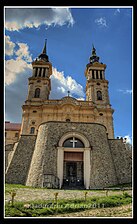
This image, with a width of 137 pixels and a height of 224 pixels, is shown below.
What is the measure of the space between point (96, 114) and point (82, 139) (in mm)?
16284

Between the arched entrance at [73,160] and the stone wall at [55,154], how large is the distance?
509 mm

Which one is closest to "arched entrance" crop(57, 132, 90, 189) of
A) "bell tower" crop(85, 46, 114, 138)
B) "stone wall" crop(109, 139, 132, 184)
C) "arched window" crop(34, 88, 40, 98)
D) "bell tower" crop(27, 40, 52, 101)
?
"stone wall" crop(109, 139, 132, 184)

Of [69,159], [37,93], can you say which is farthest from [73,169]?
[37,93]

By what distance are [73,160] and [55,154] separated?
1862 millimetres

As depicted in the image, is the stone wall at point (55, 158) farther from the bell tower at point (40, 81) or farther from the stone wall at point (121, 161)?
the bell tower at point (40, 81)

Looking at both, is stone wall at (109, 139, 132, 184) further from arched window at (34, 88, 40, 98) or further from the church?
arched window at (34, 88, 40, 98)

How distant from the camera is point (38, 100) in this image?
35.9 meters

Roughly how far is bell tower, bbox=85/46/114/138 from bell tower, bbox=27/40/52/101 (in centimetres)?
905

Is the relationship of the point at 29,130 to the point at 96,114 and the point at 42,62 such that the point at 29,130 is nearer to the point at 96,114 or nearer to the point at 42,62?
the point at 96,114

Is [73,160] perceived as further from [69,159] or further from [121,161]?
[121,161]

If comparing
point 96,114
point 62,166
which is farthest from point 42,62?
point 62,166

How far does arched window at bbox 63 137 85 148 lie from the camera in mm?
18516

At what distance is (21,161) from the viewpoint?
19781mm

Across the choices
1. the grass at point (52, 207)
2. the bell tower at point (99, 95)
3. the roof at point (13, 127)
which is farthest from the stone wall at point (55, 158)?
the roof at point (13, 127)
